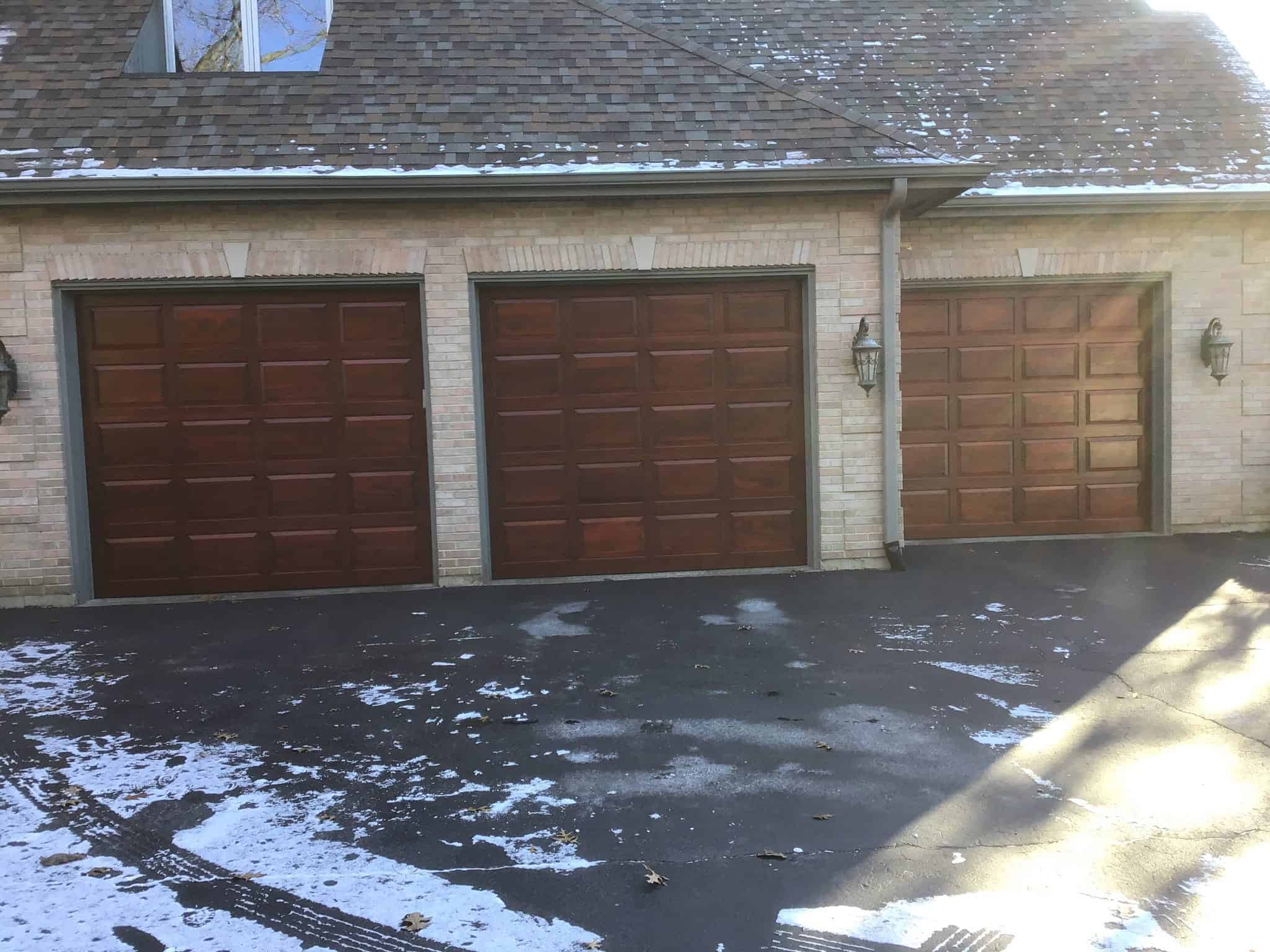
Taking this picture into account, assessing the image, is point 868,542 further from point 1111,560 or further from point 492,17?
point 492,17

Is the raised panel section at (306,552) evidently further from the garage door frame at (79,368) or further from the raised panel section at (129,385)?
the raised panel section at (129,385)

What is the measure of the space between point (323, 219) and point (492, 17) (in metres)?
2.81

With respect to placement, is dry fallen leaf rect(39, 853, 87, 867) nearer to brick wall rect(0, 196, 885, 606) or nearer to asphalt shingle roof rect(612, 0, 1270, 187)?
brick wall rect(0, 196, 885, 606)

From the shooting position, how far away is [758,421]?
29.7 ft

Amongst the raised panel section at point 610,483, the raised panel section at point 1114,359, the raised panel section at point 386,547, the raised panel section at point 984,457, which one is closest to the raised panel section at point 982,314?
the raised panel section at point 1114,359

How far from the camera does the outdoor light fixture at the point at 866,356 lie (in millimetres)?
8602

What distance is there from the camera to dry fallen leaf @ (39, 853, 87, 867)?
12.0 ft

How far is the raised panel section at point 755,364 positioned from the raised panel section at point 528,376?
4.90ft

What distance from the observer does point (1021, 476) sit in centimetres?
1027

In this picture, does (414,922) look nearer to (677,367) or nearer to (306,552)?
(306,552)

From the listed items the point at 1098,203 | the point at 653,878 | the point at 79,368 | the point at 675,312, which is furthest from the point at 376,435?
the point at 1098,203

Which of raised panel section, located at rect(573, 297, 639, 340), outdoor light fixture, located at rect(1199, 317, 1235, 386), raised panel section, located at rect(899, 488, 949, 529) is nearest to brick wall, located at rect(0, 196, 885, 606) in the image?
raised panel section, located at rect(573, 297, 639, 340)

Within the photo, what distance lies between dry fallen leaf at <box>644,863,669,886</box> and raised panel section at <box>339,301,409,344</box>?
611cm

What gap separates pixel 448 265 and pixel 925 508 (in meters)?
5.11
